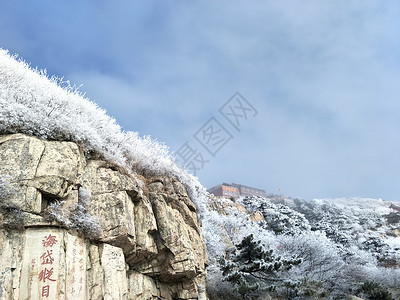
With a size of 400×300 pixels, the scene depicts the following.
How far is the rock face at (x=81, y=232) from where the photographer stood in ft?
23.6

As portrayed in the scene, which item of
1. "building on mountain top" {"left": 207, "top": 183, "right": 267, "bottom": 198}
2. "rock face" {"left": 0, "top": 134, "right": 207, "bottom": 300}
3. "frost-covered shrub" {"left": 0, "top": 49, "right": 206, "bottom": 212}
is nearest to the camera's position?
"rock face" {"left": 0, "top": 134, "right": 207, "bottom": 300}

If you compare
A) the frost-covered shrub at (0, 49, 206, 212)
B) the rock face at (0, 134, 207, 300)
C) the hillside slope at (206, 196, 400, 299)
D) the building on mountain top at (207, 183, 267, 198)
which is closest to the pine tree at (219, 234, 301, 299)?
the hillside slope at (206, 196, 400, 299)

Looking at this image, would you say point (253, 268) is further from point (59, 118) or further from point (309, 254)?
point (59, 118)

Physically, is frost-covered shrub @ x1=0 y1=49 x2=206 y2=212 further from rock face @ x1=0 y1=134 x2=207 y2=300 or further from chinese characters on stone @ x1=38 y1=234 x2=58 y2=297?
chinese characters on stone @ x1=38 y1=234 x2=58 y2=297

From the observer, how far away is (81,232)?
8.61 m

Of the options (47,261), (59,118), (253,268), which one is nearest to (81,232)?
(47,261)

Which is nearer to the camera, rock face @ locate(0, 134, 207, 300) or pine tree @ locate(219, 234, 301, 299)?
rock face @ locate(0, 134, 207, 300)

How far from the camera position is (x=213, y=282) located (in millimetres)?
17016

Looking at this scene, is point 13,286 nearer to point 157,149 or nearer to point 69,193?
point 69,193

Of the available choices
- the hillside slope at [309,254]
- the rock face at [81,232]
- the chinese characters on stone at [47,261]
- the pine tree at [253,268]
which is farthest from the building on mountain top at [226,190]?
the chinese characters on stone at [47,261]

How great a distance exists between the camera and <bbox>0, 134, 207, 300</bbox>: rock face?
719 cm

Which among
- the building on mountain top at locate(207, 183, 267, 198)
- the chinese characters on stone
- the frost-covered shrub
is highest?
the building on mountain top at locate(207, 183, 267, 198)

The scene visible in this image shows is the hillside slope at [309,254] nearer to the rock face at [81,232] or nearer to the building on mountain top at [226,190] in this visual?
the rock face at [81,232]

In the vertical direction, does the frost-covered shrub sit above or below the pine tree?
above
